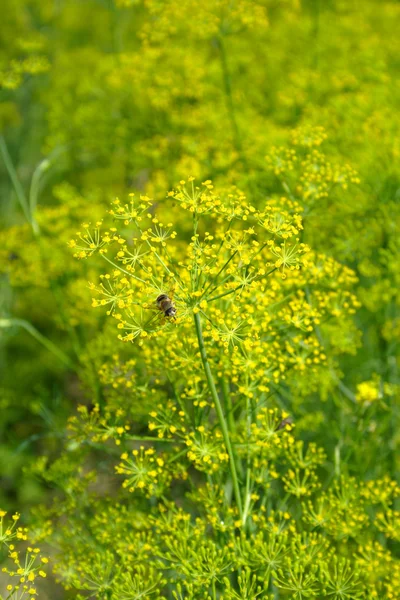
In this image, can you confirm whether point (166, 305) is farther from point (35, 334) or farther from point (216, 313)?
point (35, 334)

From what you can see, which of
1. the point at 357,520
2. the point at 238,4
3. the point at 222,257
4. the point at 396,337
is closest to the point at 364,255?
the point at 396,337

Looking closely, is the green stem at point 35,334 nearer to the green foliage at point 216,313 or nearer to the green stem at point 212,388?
the green foliage at point 216,313

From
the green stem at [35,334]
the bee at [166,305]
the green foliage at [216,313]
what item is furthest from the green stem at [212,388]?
the green stem at [35,334]

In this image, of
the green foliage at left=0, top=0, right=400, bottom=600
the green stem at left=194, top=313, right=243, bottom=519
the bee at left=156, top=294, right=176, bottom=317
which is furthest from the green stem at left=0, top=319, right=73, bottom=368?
the green stem at left=194, top=313, right=243, bottom=519

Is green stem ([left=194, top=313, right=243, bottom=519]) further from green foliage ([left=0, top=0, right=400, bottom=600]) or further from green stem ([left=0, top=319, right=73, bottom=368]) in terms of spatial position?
green stem ([left=0, top=319, right=73, bottom=368])

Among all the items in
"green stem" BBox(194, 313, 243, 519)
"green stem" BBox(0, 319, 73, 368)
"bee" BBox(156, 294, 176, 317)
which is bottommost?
"green stem" BBox(0, 319, 73, 368)

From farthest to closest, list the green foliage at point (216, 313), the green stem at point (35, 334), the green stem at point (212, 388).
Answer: the green stem at point (35, 334) → the green foliage at point (216, 313) → the green stem at point (212, 388)

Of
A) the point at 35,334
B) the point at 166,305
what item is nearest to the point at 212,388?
the point at 166,305
